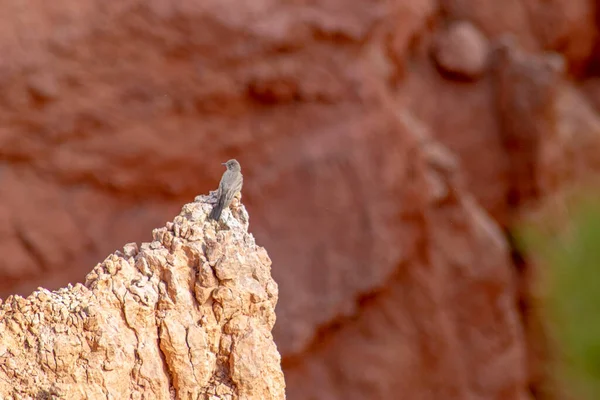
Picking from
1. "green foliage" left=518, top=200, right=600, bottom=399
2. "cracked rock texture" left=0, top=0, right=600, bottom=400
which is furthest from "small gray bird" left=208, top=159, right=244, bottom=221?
"cracked rock texture" left=0, top=0, right=600, bottom=400

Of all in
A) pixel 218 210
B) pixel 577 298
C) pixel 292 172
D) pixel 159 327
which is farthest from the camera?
pixel 292 172

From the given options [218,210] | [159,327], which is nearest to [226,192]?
[218,210]

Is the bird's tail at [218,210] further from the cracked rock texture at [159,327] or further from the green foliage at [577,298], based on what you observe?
the green foliage at [577,298]

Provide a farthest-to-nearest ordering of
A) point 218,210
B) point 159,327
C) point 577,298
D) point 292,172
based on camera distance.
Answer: point 292,172
point 218,210
point 159,327
point 577,298

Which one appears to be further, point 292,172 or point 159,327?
point 292,172

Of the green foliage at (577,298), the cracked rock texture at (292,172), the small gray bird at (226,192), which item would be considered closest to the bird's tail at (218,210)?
the small gray bird at (226,192)

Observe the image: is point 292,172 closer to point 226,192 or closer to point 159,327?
point 226,192

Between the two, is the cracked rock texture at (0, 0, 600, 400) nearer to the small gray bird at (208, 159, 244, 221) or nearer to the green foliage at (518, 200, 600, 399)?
the small gray bird at (208, 159, 244, 221)
